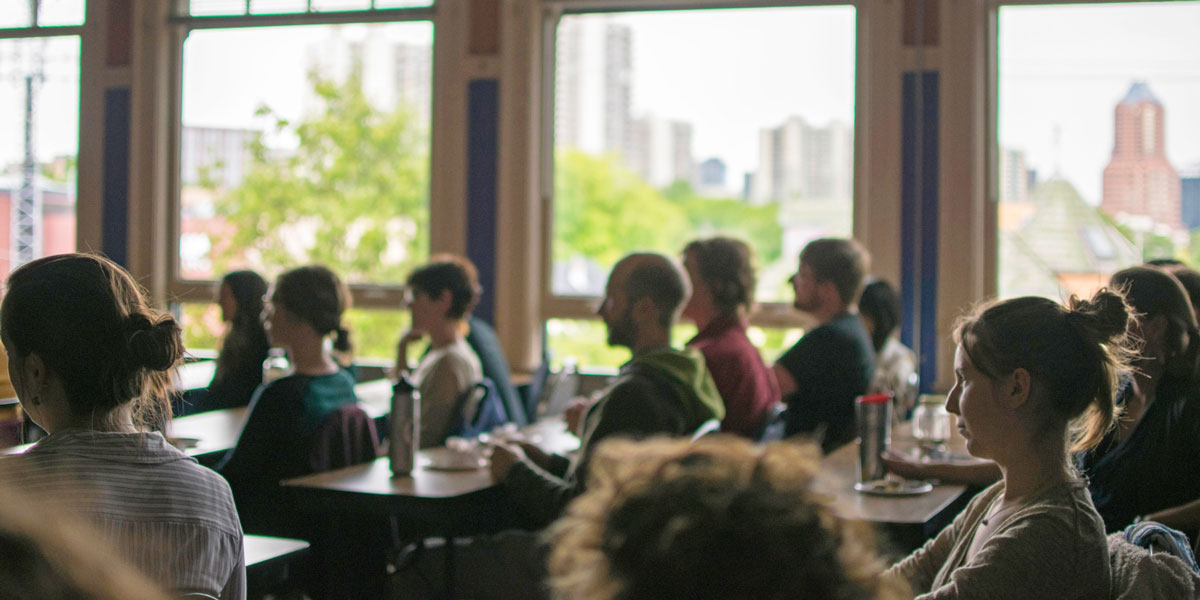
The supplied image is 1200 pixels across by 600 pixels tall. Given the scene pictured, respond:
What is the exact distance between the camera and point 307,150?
6969 mm

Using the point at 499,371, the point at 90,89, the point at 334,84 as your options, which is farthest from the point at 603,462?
the point at 90,89

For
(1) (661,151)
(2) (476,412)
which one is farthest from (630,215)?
(2) (476,412)

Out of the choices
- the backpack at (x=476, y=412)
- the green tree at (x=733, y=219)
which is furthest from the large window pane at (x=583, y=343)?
the backpack at (x=476, y=412)

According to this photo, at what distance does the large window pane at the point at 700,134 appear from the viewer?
6172 mm

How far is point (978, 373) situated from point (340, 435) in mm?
2000

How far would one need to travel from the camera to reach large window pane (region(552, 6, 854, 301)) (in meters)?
6.17

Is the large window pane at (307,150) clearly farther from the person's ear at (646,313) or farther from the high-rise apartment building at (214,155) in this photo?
the person's ear at (646,313)

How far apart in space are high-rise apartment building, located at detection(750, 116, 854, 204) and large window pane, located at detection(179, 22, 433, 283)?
6.39ft

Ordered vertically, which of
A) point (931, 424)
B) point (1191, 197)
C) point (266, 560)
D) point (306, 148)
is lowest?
point (266, 560)

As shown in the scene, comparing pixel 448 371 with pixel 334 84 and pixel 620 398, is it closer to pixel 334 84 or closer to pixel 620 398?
pixel 620 398

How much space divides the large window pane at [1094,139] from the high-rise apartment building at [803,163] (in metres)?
0.81

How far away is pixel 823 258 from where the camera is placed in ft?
13.1

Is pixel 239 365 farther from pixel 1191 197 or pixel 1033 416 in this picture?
pixel 1191 197

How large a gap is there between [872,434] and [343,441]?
146 centimetres
